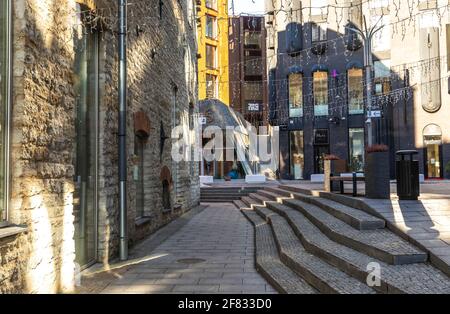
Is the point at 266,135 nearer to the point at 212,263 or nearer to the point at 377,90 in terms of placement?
the point at 377,90

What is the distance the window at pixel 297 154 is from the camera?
29.2 m

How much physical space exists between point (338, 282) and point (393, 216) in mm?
2084

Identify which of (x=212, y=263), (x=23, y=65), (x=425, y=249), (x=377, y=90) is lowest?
(x=212, y=263)

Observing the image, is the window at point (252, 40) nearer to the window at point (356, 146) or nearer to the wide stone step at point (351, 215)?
the window at point (356, 146)

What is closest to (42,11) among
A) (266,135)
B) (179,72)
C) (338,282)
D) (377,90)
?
(338,282)

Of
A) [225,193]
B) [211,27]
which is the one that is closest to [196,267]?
[225,193]

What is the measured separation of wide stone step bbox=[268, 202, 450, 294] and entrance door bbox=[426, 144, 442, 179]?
22.9 meters

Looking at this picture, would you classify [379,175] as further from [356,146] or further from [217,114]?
[356,146]

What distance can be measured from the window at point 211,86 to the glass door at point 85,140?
30.0 meters

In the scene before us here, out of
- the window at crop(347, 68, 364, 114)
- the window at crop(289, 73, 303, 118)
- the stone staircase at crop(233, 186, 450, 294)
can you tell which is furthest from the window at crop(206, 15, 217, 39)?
the stone staircase at crop(233, 186, 450, 294)

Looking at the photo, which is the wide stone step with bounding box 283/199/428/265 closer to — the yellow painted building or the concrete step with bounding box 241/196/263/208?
the concrete step with bounding box 241/196/263/208

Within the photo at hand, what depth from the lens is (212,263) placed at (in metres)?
6.88

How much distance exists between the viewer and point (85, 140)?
651cm
